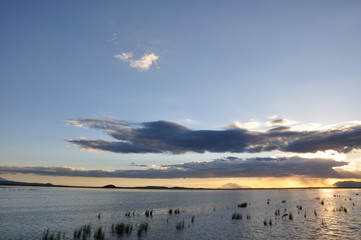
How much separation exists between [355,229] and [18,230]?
46085 millimetres

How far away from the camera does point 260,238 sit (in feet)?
107

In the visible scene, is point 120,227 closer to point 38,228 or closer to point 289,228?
point 38,228

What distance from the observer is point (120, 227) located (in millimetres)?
35094

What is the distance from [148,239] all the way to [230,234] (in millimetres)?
10568

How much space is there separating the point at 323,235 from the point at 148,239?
70.2 feet

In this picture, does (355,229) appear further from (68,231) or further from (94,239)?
(68,231)

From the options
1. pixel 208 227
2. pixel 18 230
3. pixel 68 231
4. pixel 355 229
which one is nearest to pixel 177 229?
pixel 208 227

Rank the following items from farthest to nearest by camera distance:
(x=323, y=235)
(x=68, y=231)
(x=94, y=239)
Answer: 1. (x=68, y=231)
2. (x=323, y=235)
3. (x=94, y=239)

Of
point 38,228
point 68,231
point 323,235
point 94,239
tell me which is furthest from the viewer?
point 38,228

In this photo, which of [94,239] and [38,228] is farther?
[38,228]

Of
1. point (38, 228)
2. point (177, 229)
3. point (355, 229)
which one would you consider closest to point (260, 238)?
point (177, 229)

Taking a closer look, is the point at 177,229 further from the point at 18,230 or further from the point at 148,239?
the point at 18,230

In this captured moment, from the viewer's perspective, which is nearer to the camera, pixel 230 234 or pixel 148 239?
→ pixel 148 239

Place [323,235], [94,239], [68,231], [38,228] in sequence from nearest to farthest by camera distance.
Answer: [94,239]
[323,235]
[68,231]
[38,228]
